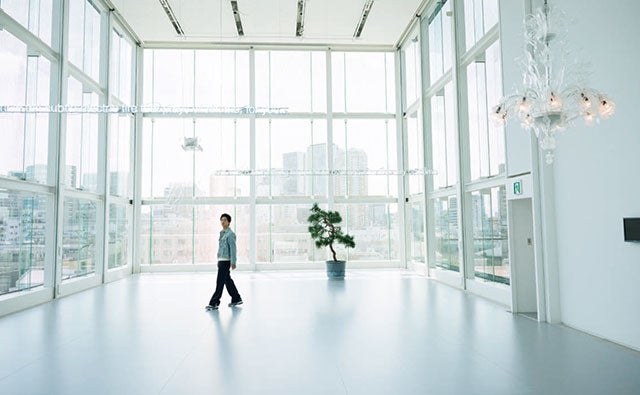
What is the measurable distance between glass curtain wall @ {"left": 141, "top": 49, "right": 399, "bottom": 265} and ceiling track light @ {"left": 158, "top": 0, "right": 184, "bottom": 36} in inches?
59.5

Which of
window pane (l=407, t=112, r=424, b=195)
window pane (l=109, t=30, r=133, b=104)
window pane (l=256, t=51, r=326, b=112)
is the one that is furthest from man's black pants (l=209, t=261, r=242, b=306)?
window pane (l=256, t=51, r=326, b=112)

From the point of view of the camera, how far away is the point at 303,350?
5.37m

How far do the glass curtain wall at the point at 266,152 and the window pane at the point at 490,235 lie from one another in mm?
5842

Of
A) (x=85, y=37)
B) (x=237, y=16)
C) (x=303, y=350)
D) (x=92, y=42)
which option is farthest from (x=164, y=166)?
(x=303, y=350)

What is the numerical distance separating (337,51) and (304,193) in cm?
532

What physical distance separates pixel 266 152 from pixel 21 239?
8534mm

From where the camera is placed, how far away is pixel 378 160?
53.6 ft

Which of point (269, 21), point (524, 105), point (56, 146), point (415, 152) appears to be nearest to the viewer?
point (524, 105)

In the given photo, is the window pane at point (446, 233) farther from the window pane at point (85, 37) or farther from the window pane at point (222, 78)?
the window pane at point (85, 37)

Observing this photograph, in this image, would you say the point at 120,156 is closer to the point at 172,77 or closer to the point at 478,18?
the point at 172,77

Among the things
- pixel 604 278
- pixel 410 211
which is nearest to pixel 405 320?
pixel 604 278

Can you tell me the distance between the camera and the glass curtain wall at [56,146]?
8.38 meters

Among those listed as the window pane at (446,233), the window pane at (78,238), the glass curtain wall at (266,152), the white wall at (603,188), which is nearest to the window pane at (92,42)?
the glass curtain wall at (266,152)

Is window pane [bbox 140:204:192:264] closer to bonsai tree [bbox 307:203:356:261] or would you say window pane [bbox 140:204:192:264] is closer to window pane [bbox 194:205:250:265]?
window pane [bbox 194:205:250:265]
